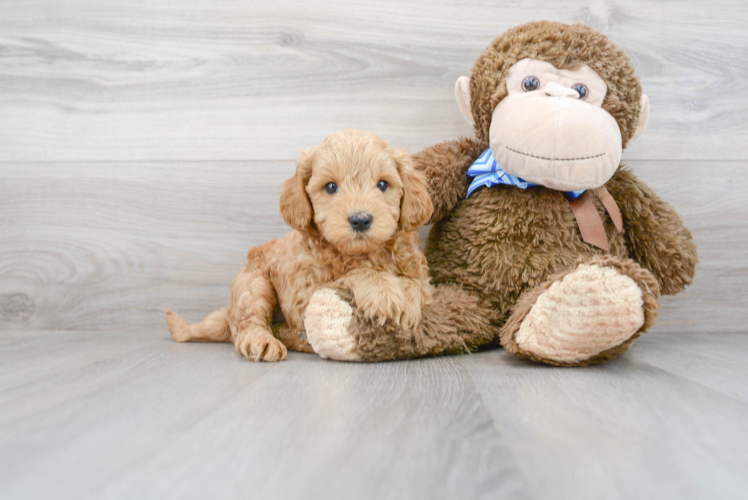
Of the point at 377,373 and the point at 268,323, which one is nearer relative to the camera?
the point at 377,373

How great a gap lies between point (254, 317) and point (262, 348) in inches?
4.3

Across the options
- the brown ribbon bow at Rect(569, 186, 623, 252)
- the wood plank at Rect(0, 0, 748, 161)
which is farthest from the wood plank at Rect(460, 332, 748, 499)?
the wood plank at Rect(0, 0, 748, 161)

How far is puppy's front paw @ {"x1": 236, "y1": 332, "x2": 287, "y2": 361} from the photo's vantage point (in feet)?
3.87

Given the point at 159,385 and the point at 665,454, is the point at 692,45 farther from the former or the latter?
the point at 159,385

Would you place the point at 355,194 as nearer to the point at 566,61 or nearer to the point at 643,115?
the point at 566,61

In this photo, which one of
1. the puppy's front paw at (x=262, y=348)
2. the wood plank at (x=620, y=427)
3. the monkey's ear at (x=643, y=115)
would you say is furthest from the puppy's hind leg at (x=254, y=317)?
the monkey's ear at (x=643, y=115)

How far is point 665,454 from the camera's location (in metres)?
0.65

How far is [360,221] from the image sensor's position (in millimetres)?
1069

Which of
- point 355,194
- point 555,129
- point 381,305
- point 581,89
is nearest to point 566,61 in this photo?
point 581,89

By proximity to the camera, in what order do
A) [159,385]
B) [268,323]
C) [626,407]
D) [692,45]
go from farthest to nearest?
[692,45], [268,323], [159,385], [626,407]

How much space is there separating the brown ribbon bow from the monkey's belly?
0.06ft

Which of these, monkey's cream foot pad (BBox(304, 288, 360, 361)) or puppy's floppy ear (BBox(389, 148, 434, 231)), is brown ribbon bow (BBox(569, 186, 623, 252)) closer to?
puppy's floppy ear (BBox(389, 148, 434, 231))

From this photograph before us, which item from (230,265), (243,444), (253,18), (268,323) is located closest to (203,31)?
(253,18)

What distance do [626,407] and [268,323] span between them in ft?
2.66
